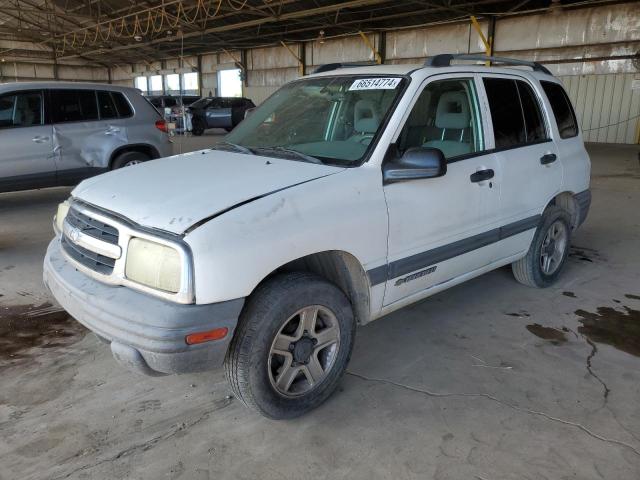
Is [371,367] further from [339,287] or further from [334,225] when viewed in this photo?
[334,225]

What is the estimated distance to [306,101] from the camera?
11.3ft

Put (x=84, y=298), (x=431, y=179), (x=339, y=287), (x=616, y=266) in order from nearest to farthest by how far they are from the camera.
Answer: (x=84, y=298) < (x=339, y=287) < (x=431, y=179) < (x=616, y=266)

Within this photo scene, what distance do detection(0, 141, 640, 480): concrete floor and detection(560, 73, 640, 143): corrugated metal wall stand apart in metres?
14.4

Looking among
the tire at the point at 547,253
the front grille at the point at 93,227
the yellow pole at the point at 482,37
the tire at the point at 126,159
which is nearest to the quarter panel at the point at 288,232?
the front grille at the point at 93,227

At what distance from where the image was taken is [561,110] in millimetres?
4211

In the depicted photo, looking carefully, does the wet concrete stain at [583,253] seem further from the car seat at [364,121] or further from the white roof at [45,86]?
the white roof at [45,86]

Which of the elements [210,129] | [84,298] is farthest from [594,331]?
[210,129]

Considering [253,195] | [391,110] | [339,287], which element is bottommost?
[339,287]

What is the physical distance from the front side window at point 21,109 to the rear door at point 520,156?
6.04m

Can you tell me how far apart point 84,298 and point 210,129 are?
66.7ft

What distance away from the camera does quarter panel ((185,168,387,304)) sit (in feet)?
6.87

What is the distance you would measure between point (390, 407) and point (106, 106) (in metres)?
6.53

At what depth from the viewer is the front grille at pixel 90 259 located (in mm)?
2355

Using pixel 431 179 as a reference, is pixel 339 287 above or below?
below
